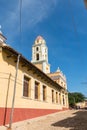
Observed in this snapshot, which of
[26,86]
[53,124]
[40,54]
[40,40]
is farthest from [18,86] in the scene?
[40,40]

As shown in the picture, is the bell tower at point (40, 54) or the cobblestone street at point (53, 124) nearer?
the cobblestone street at point (53, 124)

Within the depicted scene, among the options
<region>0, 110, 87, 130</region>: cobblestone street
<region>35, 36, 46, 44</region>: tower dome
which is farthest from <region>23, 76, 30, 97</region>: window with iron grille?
<region>35, 36, 46, 44</region>: tower dome

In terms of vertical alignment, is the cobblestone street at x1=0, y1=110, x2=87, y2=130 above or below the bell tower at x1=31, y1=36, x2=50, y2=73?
below

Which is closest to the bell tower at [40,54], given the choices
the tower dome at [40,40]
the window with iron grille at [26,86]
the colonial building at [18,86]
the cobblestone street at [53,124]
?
the tower dome at [40,40]

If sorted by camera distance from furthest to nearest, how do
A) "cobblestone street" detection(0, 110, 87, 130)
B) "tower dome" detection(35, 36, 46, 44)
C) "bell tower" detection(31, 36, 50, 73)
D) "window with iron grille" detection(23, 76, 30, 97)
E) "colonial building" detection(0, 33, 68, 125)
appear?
1. "tower dome" detection(35, 36, 46, 44)
2. "bell tower" detection(31, 36, 50, 73)
3. "window with iron grille" detection(23, 76, 30, 97)
4. "colonial building" detection(0, 33, 68, 125)
5. "cobblestone street" detection(0, 110, 87, 130)

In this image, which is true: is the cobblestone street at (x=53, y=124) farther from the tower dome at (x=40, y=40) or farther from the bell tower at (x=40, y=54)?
the tower dome at (x=40, y=40)

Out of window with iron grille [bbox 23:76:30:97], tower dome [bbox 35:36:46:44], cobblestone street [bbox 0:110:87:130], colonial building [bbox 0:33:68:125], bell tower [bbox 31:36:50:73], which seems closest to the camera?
cobblestone street [bbox 0:110:87:130]

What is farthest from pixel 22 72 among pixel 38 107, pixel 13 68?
pixel 38 107

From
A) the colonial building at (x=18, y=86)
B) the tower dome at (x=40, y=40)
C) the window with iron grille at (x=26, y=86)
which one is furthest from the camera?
the tower dome at (x=40, y=40)

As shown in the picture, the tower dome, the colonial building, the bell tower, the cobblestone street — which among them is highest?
the tower dome

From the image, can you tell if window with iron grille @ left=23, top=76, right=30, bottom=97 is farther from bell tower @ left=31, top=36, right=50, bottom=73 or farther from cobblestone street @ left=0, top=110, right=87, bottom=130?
bell tower @ left=31, top=36, right=50, bottom=73

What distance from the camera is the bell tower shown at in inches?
1885

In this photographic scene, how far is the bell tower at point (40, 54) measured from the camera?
47.9 m

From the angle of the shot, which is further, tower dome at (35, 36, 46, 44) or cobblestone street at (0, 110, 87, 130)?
tower dome at (35, 36, 46, 44)
